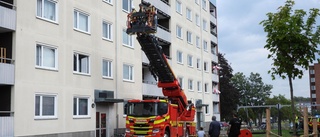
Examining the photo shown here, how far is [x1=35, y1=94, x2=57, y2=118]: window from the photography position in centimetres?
2150

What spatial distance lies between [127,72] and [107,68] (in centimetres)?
297

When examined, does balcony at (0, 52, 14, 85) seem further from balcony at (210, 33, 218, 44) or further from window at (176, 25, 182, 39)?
balcony at (210, 33, 218, 44)

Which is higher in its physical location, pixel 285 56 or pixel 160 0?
pixel 160 0

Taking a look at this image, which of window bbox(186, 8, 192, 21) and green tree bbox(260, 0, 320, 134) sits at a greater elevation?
window bbox(186, 8, 192, 21)

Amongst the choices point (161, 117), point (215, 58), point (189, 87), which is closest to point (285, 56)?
point (161, 117)

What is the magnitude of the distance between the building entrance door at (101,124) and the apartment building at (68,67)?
42 mm

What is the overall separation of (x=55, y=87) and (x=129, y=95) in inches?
349

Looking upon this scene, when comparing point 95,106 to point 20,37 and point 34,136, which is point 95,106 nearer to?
point 34,136

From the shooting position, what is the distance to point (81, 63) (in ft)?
84.4

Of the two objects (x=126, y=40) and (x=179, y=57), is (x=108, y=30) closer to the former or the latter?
(x=126, y=40)

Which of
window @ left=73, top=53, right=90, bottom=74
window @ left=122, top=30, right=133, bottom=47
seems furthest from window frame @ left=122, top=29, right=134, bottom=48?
window @ left=73, top=53, right=90, bottom=74

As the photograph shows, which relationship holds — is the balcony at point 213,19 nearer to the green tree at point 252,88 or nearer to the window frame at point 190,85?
the window frame at point 190,85

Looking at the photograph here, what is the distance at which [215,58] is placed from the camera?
56.2m

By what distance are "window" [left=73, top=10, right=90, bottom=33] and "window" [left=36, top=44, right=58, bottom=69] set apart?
298 centimetres
